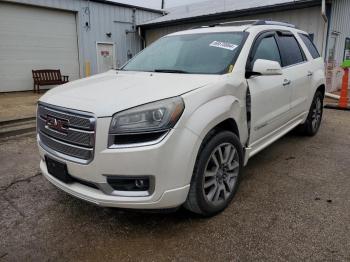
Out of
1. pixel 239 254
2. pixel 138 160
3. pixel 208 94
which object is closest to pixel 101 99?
pixel 138 160

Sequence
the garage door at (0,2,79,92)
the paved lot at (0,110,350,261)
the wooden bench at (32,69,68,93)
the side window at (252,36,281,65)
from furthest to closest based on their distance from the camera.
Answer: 1. the wooden bench at (32,69,68,93)
2. the garage door at (0,2,79,92)
3. the side window at (252,36,281,65)
4. the paved lot at (0,110,350,261)

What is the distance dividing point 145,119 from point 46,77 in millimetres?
11819

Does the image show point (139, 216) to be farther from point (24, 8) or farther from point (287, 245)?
point (24, 8)

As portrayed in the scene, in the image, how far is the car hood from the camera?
2.32m

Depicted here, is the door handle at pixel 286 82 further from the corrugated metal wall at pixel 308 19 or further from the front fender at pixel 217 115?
the corrugated metal wall at pixel 308 19

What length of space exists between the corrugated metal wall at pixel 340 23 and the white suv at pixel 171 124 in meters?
8.13

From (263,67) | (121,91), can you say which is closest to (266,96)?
(263,67)

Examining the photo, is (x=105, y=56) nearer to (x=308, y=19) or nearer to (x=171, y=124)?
(x=308, y=19)

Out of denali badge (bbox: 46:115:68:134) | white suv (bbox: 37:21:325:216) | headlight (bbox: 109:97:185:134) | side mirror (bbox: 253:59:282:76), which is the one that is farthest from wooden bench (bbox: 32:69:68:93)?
headlight (bbox: 109:97:185:134)

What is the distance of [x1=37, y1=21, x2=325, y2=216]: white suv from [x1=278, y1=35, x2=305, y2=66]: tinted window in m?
0.37

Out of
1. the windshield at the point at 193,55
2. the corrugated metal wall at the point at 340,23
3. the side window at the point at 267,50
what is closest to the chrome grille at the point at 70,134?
the windshield at the point at 193,55

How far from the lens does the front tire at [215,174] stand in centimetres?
257

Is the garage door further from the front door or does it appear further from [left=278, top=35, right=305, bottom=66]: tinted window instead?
[left=278, top=35, right=305, bottom=66]: tinted window

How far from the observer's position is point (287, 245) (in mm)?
2432
